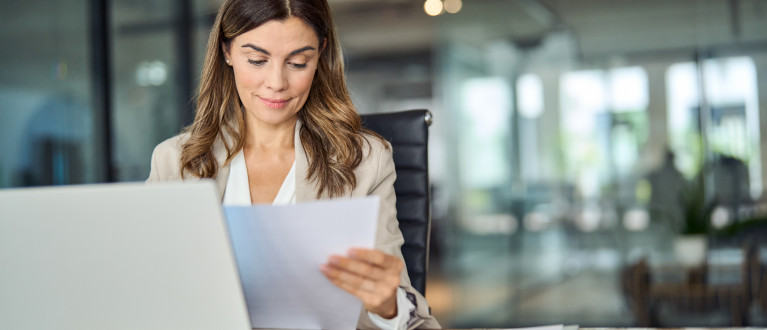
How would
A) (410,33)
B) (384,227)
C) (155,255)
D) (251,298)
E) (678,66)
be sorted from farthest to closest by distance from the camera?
(410,33) → (678,66) → (384,227) → (251,298) → (155,255)

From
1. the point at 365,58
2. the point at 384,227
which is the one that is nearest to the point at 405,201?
the point at 384,227

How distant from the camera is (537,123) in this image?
13.8ft

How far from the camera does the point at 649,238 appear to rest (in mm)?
4043

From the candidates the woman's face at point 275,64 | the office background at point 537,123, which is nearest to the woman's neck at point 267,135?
the woman's face at point 275,64

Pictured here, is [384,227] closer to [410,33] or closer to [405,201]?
[405,201]

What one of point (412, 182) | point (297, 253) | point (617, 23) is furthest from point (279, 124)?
point (617, 23)

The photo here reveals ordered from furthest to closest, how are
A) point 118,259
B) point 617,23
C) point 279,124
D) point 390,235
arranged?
point 617,23
point 279,124
point 390,235
point 118,259

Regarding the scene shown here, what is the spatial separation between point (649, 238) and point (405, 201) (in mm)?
2951

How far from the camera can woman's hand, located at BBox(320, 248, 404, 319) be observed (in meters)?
0.73

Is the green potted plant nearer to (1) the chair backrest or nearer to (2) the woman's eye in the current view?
(1) the chair backrest

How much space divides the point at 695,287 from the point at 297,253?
377 centimetres

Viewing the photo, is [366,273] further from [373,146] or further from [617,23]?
[617,23]

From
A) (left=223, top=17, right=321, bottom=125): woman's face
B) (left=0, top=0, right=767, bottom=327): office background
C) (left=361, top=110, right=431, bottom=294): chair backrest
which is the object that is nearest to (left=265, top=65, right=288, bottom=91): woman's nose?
(left=223, top=17, right=321, bottom=125): woman's face

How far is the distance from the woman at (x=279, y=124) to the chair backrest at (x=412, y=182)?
0.49 feet
